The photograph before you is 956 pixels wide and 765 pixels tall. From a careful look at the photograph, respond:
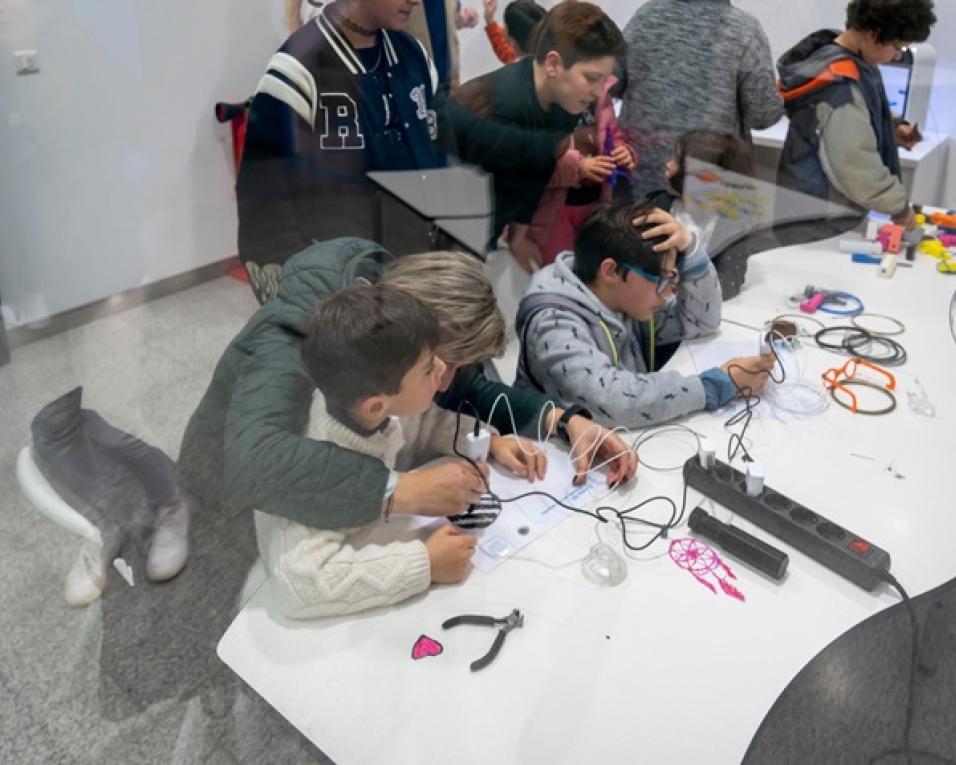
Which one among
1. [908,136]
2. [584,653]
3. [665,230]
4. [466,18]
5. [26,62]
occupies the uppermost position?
[466,18]

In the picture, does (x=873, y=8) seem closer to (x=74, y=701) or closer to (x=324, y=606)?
(x=324, y=606)

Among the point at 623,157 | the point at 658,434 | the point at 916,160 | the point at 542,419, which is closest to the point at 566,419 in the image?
the point at 542,419

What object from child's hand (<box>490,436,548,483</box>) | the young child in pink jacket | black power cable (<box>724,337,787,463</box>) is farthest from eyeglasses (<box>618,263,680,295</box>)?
child's hand (<box>490,436,548,483</box>)

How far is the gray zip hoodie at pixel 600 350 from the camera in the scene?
1.25 meters

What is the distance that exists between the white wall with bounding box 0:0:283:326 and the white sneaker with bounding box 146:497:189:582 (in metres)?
→ 0.43

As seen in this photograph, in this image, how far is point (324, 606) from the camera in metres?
0.85

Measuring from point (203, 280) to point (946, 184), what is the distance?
2237mm

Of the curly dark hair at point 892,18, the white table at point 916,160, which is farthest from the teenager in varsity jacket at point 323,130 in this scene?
the curly dark hair at point 892,18

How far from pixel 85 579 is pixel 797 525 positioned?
141cm

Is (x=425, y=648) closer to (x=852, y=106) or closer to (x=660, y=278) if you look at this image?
(x=660, y=278)

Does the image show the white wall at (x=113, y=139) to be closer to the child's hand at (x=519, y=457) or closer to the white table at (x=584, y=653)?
the child's hand at (x=519, y=457)

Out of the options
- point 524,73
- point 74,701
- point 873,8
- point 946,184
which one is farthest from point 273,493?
point 946,184

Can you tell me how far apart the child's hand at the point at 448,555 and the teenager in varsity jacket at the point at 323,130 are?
46 centimetres

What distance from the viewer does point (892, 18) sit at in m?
2.02
